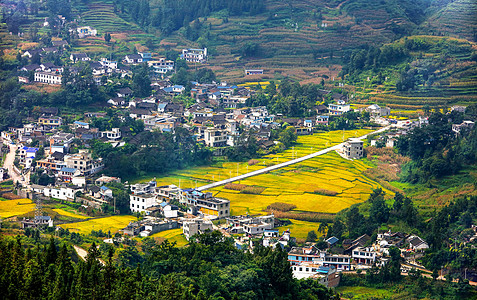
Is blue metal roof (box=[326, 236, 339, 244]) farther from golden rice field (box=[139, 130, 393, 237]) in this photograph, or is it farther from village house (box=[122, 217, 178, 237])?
village house (box=[122, 217, 178, 237])

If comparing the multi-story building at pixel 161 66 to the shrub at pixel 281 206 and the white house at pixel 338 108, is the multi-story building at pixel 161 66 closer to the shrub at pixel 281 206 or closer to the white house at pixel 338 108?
the white house at pixel 338 108

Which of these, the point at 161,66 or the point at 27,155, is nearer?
the point at 27,155

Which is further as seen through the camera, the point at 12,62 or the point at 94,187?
the point at 12,62

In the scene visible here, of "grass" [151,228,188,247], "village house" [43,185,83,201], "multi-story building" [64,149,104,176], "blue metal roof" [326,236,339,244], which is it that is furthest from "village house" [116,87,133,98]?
"blue metal roof" [326,236,339,244]

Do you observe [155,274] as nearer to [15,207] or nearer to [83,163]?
[15,207]

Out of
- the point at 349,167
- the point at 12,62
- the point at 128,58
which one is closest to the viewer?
the point at 349,167

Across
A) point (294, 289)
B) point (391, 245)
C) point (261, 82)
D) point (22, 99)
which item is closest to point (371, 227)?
point (391, 245)

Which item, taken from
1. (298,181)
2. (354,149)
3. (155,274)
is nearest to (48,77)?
(298,181)

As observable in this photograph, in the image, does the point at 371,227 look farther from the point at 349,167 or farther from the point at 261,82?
the point at 261,82
